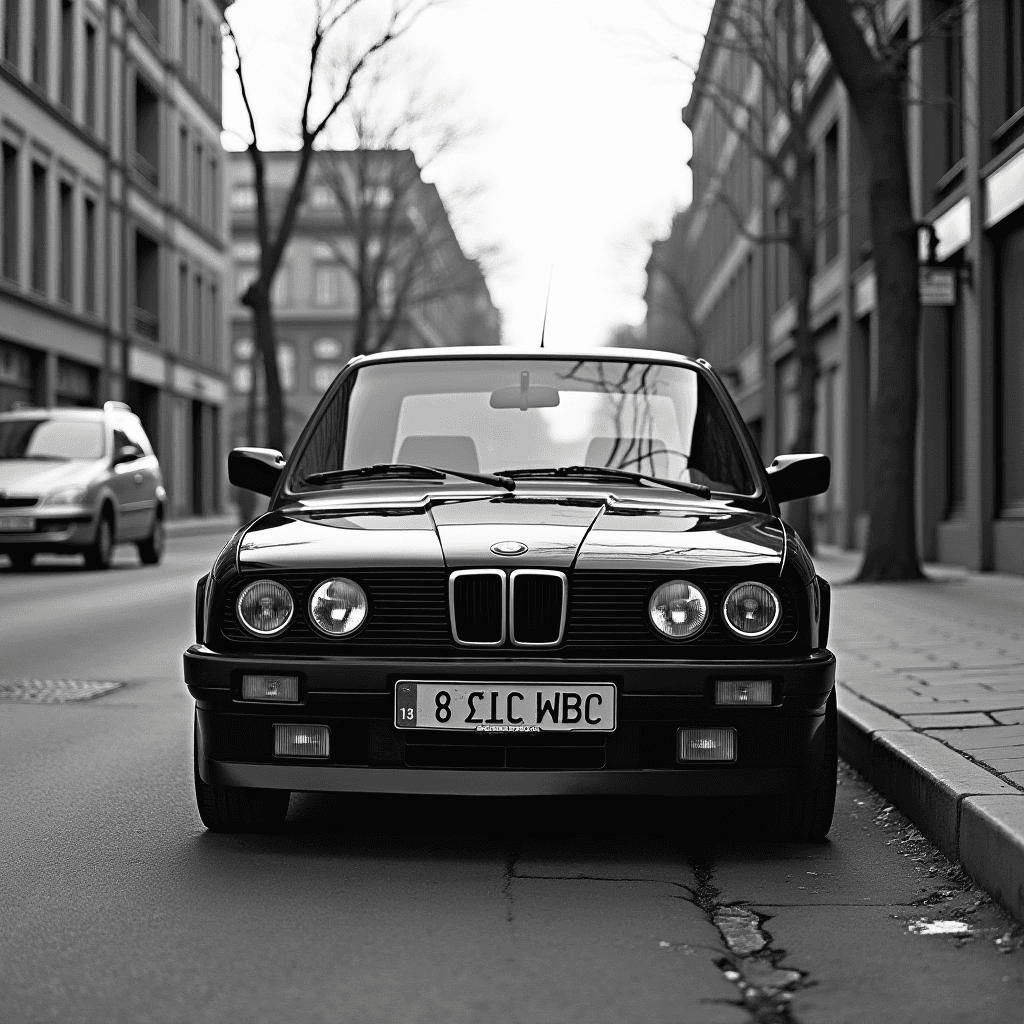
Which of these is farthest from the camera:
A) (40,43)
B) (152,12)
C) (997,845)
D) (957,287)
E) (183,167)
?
(183,167)

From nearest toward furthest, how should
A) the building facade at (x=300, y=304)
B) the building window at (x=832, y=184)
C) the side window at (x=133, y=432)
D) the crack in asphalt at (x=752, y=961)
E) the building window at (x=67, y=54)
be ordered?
the crack in asphalt at (x=752, y=961)
the side window at (x=133, y=432)
the building window at (x=832, y=184)
the building window at (x=67, y=54)
the building facade at (x=300, y=304)

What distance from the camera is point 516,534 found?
14.7ft

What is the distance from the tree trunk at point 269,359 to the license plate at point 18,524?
34.2 ft

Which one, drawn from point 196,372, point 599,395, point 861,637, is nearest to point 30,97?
point 196,372

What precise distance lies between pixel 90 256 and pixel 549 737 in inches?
1379

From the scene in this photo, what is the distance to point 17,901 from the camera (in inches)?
157

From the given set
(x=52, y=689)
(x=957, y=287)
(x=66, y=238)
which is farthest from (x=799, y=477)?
(x=66, y=238)

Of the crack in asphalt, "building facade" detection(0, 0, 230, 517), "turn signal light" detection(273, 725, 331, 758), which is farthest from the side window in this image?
the crack in asphalt

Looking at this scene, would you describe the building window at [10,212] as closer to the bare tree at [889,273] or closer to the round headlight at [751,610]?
the bare tree at [889,273]

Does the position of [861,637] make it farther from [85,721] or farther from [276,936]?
[276,936]

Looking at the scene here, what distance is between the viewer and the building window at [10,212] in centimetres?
3108

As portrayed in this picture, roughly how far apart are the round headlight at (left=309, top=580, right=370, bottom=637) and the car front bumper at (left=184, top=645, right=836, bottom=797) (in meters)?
0.10

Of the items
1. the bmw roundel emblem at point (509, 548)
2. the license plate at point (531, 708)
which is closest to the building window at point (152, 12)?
the bmw roundel emblem at point (509, 548)

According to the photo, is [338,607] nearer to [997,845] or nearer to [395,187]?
[997,845]
